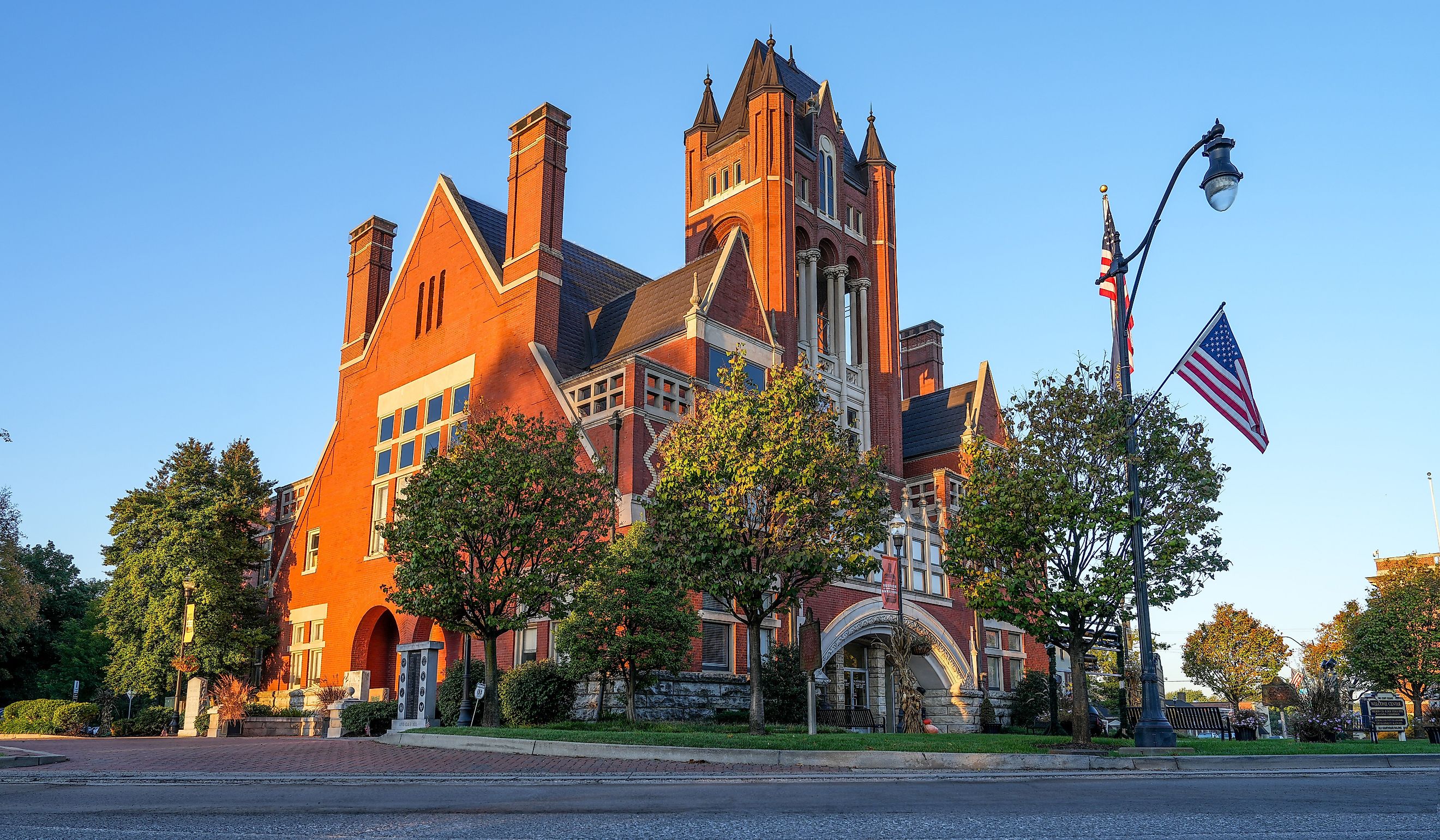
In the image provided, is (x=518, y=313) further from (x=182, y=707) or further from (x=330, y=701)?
(x=182, y=707)

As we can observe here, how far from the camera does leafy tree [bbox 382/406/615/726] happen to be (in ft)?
89.1

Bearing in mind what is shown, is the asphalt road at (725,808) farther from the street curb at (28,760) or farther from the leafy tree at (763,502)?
the leafy tree at (763,502)

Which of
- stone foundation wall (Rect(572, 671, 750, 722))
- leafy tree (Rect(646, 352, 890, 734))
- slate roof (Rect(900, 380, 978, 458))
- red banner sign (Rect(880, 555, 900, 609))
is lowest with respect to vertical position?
stone foundation wall (Rect(572, 671, 750, 722))

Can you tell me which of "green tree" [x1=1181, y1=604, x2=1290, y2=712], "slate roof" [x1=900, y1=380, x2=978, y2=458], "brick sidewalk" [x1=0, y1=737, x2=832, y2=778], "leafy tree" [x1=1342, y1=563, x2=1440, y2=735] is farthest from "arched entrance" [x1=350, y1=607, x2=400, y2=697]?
"green tree" [x1=1181, y1=604, x2=1290, y2=712]

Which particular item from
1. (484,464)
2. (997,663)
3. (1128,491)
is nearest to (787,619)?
(484,464)

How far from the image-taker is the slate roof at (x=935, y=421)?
52.2 m

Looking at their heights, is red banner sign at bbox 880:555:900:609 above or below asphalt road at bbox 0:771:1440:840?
above

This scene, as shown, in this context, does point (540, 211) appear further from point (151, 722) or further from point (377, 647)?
point (151, 722)

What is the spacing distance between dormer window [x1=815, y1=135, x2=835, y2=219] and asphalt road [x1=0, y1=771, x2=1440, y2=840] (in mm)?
36492

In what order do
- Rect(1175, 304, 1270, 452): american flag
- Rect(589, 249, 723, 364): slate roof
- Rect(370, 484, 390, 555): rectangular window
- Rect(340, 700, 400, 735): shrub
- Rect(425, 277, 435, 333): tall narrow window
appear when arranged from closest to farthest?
Rect(1175, 304, 1270, 452): american flag → Rect(340, 700, 400, 735): shrub → Rect(589, 249, 723, 364): slate roof → Rect(370, 484, 390, 555): rectangular window → Rect(425, 277, 435, 333): tall narrow window

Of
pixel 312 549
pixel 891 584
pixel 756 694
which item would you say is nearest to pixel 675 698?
pixel 756 694

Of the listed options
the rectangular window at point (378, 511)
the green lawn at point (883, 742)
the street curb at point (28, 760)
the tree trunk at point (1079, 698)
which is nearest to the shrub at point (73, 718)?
the rectangular window at point (378, 511)

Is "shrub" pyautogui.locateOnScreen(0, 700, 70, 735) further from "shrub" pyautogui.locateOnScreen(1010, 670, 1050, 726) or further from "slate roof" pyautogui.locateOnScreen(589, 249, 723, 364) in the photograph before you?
"shrub" pyautogui.locateOnScreen(1010, 670, 1050, 726)

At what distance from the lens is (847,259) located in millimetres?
49188
